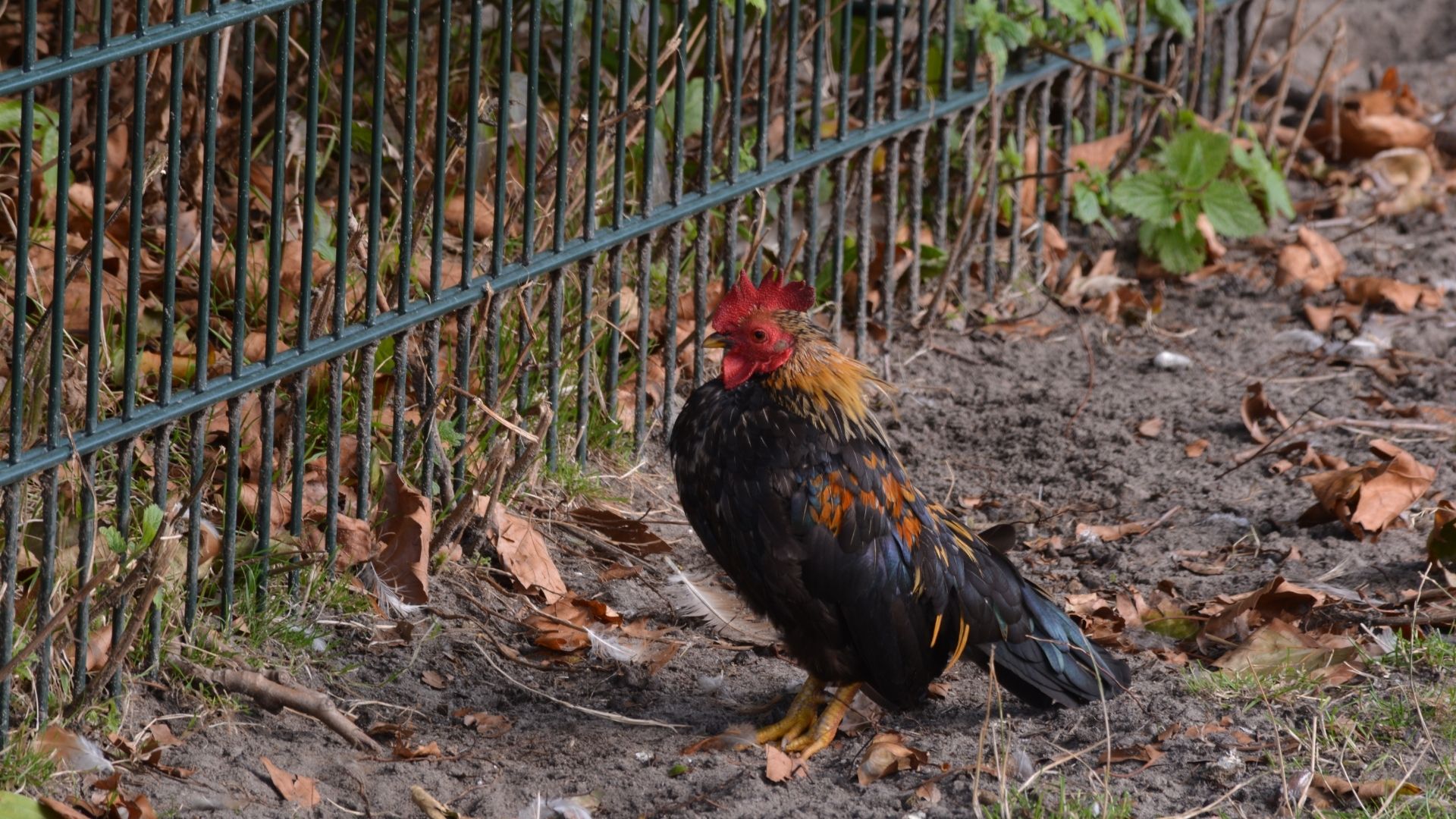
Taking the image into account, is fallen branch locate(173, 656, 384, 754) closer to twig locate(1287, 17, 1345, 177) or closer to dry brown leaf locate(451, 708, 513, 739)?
dry brown leaf locate(451, 708, 513, 739)

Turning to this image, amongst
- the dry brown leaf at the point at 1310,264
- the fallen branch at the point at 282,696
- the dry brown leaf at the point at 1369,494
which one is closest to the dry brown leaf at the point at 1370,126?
the dry brown leaf at the point at 1310,264

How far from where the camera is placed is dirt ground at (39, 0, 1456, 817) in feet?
11.8

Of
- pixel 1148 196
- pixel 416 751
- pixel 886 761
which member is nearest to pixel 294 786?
pixel 416 751

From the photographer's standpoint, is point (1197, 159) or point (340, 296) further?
point (1197, 159)

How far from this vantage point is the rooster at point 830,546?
12.6 feet

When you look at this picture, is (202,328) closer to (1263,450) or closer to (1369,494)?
(1369,494)

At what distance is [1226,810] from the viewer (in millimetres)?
3469

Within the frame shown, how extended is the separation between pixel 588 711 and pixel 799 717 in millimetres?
510

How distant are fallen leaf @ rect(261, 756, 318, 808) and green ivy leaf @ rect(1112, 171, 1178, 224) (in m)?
4.36

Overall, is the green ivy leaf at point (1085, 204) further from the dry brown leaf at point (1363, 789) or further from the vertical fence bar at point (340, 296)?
the dry brown leaf at point (1363, 789)

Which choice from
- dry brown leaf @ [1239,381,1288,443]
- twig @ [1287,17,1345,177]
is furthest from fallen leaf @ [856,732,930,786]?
twig @ [1287,17,1345,177]

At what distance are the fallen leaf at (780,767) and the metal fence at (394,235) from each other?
1.20 metres

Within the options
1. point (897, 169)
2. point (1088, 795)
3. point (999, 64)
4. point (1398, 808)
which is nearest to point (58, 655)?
point (1088, 795)

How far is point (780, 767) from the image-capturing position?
373cm
